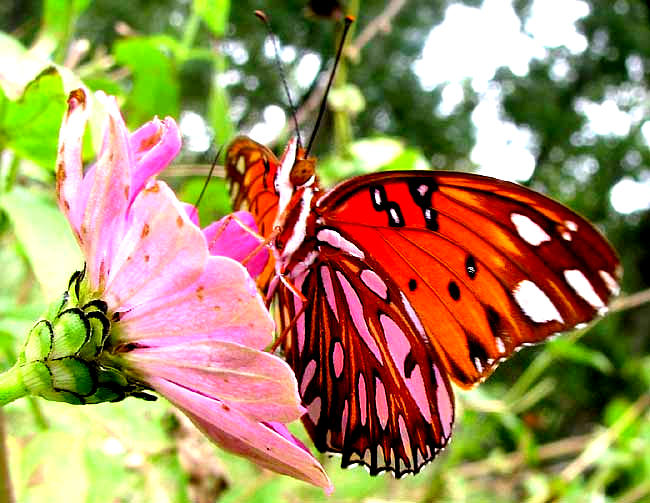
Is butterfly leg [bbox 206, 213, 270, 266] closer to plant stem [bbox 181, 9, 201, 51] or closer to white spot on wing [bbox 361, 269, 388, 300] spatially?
white spot on wing [bbox 361, 269, 388, 300]

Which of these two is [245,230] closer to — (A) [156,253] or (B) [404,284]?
(A) [156,253]

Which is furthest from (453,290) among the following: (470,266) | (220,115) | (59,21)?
(59,21)

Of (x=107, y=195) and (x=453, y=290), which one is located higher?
(x=107, y=195)

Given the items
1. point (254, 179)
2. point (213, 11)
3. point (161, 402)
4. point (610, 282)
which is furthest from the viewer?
point (213, 11)

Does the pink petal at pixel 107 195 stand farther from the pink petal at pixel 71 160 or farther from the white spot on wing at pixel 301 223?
the white spot on wing at pixel 301 223

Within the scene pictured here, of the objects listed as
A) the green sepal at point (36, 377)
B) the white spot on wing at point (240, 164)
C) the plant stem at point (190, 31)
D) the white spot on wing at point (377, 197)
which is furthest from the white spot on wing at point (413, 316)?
the plant stem at point (190, 31)

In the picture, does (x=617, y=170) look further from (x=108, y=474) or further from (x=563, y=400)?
(x=108, y=474)
